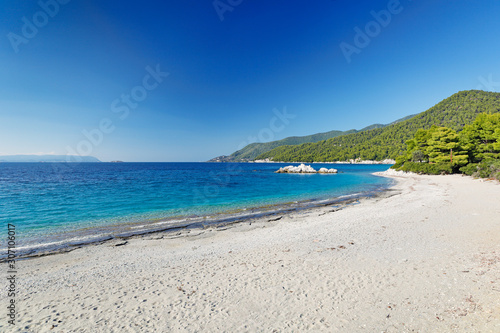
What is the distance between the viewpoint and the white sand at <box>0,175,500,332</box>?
4598 mm

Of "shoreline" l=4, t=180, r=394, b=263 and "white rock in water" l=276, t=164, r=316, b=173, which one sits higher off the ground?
"white rock in water" l=276, t=164, r=316, b=173

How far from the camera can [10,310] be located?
5.31 m

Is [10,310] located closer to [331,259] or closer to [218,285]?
[218,285]

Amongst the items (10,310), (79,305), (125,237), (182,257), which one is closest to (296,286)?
(182,257)

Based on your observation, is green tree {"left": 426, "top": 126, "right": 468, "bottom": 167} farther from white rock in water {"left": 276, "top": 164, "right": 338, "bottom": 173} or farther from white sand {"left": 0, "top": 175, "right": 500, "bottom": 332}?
white sand {"left": 0, "top": 175, "right": 500, "bottom": 332}

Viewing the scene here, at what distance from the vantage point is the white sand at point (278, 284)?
15.1ft

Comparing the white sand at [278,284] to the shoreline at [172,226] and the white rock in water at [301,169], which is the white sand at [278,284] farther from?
the white rock in water at [301,169]

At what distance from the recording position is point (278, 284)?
20.2 ft

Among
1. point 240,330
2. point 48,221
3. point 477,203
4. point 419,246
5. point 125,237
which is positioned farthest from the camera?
point 477,203

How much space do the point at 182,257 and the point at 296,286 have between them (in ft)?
16.2

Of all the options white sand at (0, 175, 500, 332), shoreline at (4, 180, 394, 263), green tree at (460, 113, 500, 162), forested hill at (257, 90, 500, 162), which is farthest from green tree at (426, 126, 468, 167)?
forested hill at (257, 90, 500, 162)

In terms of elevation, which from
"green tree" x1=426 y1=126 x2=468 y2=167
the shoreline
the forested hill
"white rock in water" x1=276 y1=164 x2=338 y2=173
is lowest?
the shoreline

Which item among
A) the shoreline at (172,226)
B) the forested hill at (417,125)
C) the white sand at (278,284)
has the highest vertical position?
the forested hill at (417,125)

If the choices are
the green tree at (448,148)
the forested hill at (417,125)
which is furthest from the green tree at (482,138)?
the forested hill at (417,125)
